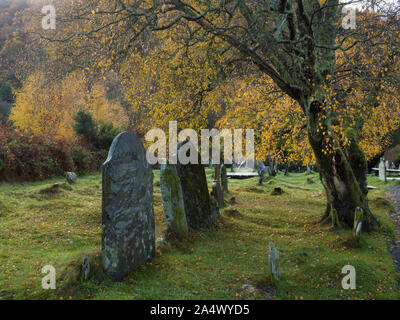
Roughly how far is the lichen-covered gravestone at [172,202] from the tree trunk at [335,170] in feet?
15.7

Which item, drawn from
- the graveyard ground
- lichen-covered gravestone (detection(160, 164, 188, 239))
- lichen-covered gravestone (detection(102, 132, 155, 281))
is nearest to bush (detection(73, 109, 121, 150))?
the graveyard ground

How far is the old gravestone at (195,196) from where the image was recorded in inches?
361

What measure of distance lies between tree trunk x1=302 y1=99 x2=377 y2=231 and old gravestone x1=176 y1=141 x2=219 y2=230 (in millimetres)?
3848

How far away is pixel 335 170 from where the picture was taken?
946 cm

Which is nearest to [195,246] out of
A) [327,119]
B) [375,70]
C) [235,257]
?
[235,257]

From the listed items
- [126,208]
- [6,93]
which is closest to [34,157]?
[126,208]

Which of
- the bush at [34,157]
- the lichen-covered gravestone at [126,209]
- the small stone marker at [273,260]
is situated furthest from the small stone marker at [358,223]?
the bush at [34,157]

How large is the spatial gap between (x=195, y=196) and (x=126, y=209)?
3.87 metres

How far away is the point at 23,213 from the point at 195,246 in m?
5.58

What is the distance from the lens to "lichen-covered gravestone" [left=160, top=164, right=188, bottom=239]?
7.61 metres

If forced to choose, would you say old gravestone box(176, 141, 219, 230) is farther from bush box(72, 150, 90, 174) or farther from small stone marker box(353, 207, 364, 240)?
bush box(72, 150, 90, 174)

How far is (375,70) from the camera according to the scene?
36.2ft

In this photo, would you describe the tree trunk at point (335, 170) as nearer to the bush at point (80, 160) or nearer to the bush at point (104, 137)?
the bush at point (80, 160)

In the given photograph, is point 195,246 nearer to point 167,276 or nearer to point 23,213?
point 167,276
